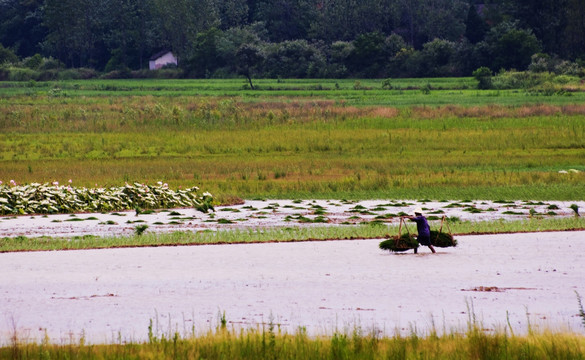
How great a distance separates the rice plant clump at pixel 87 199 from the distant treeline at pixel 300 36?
61.5 m

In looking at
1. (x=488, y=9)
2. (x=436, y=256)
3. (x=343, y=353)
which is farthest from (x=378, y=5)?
(x=343, y=353)

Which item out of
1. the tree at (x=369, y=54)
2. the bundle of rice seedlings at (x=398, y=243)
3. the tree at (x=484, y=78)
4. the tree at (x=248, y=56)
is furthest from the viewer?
the tree at (x=369, y=54)

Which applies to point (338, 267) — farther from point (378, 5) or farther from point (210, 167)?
point (378, 5)

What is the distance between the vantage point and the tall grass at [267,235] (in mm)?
18484

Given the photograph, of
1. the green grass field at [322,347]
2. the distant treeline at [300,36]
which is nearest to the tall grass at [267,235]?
the green grass field at [322,347]

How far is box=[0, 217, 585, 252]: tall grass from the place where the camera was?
728 inches

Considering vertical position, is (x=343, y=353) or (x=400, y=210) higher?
(x=343, y=353)

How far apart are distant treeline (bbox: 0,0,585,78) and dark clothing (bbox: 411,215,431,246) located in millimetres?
68648

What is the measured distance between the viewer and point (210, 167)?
36.1m

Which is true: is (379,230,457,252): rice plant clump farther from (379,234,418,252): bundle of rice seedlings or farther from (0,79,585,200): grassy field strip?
(0,79,585,200): grassy field strip

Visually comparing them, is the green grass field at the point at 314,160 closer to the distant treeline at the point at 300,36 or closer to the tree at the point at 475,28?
the distant treeline at the point at 300,36

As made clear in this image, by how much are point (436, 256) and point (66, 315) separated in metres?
7.03

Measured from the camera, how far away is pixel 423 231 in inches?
650

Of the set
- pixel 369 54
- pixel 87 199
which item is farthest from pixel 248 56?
pixel 87 199
